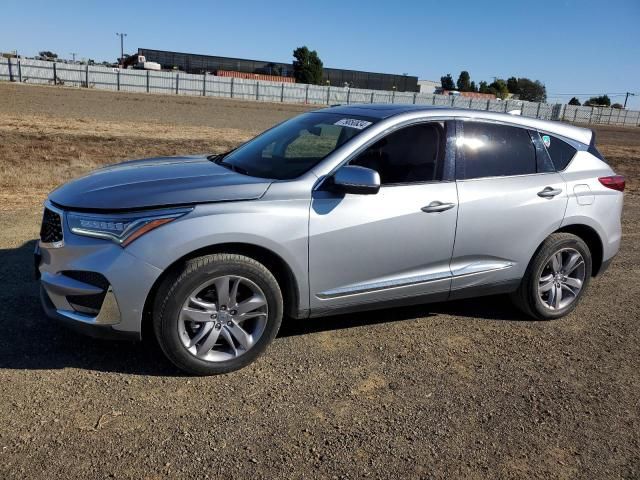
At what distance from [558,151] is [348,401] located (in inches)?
113

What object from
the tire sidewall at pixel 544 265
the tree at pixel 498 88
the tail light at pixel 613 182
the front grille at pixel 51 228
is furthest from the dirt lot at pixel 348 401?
the tree at pixel 498 88

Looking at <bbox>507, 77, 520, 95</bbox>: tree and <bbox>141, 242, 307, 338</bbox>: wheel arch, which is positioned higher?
<bbox>507, 77, 520, 95</bbox>: tree

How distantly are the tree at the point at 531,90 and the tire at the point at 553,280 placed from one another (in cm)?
12920

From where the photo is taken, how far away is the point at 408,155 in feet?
13.3

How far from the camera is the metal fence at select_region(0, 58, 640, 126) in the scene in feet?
184

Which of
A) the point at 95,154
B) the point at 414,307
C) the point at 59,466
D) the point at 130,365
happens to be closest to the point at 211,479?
the point at 59,466

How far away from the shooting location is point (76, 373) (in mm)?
3451

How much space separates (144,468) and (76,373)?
1.08 metres

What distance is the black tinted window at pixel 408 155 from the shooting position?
3924mm

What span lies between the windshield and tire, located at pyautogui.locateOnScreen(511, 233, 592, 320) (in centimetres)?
185

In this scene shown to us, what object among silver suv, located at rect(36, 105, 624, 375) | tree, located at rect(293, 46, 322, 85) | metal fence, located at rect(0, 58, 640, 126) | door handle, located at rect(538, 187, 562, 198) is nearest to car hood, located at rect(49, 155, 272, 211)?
silver suv, located at rect(36, 105, 624, 375)

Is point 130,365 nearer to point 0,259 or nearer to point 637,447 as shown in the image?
point 0,259

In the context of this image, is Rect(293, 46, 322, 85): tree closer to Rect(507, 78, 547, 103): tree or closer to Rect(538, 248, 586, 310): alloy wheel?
Rect(507, 78, 547, 103): tree

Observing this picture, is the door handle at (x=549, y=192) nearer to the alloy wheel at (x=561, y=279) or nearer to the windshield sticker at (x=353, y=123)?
the alloy wheel at (x=561, y=279)
